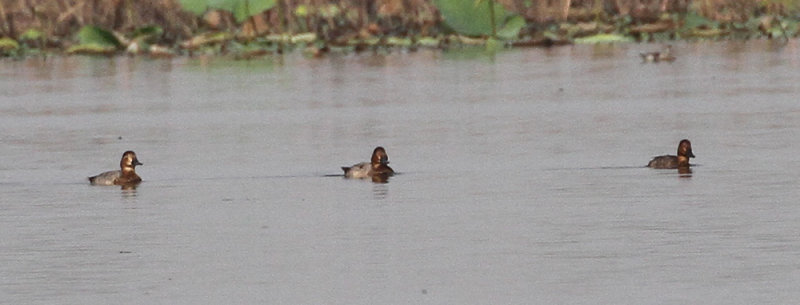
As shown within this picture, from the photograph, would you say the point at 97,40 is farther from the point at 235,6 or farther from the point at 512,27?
the point at 512,27

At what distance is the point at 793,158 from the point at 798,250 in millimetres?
4950

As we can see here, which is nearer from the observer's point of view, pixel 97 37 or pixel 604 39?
pixel 97 37

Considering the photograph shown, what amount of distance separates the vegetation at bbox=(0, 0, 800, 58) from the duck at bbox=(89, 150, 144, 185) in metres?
15.7

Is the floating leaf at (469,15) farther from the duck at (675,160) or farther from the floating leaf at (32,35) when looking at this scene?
the duck at (675,160)

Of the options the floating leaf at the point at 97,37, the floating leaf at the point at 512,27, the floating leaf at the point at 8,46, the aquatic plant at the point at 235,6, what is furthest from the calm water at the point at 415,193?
the floating leaf at the point at 8,46

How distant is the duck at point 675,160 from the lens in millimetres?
15289

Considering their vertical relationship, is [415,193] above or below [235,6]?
below

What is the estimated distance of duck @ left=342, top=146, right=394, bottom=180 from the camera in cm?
1530

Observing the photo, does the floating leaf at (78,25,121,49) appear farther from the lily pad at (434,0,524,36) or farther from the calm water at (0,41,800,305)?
the calm water at (0,41,800,305)

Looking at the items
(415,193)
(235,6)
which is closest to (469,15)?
(235,6)

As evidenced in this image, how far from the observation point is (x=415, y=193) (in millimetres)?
14312

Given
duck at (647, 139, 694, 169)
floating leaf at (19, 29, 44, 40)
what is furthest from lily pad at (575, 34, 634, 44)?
duck at (647, 139, 694, 169)

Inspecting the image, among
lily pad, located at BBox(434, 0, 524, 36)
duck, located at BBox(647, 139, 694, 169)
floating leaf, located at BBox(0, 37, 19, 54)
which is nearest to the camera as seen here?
duck, located at BBox(647, 139, 694, 169)

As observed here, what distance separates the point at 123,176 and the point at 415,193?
7.49 feet
